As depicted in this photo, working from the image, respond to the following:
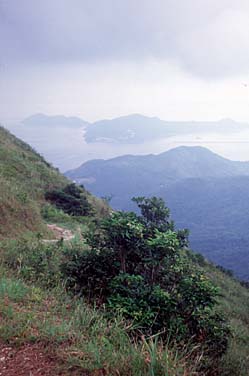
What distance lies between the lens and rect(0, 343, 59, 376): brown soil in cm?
253

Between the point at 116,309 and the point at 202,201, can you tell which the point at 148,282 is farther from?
the point at 202,201

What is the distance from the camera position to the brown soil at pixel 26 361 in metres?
2.53

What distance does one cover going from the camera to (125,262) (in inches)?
191

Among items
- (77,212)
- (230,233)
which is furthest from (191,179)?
(77,212)

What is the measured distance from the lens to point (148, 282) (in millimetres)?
4582

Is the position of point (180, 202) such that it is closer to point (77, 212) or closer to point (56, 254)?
point (77, 212)

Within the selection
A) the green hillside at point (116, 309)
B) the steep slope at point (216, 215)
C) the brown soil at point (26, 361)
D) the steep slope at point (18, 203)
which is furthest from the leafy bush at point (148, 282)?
the steep slope at point (216, 215)

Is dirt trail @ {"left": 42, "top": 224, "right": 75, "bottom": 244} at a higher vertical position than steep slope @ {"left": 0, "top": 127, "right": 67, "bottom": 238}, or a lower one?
lower

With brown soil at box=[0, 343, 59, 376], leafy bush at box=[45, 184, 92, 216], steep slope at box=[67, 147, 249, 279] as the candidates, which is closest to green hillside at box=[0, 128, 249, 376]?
brown soil at box=[0, 343, 59, 376]

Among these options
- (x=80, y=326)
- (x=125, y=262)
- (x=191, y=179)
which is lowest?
(x=80, y=326)

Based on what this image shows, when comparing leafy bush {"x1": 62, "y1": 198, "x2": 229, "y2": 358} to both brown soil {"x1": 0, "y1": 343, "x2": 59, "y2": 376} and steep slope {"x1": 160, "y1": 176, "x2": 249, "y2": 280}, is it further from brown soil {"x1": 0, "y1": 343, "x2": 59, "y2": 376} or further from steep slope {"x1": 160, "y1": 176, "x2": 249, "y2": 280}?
steep slope {"x1": 160, "y1": 176, "x2": 249, "y2": 280}

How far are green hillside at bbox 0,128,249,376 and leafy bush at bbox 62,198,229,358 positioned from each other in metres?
0.01

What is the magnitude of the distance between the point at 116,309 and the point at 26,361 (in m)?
1.30

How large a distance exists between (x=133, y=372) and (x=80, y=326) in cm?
89
